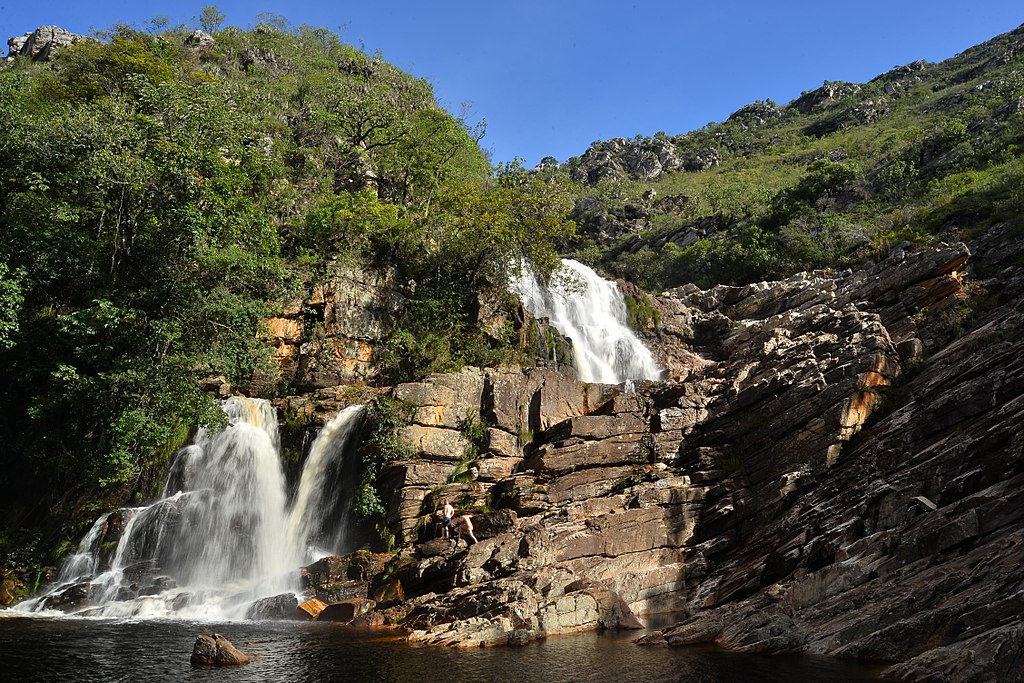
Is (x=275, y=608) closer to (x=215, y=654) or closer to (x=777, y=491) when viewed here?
(x=215, y=654)

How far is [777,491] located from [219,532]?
18217mm

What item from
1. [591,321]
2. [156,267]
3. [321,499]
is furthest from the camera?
[591,321]

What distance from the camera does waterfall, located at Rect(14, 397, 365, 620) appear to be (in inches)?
801

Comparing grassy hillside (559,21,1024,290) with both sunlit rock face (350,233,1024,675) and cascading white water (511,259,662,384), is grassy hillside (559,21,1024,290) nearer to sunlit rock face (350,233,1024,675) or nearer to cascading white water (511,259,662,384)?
sunlit rock face (350,233,1024,675)

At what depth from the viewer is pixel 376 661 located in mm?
12633

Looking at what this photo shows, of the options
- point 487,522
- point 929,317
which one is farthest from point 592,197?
point 487,522

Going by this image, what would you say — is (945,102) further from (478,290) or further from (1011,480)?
(1011,480)

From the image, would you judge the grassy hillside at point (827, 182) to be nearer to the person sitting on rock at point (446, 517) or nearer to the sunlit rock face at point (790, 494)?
the sunlit rock face at point (790, 494)

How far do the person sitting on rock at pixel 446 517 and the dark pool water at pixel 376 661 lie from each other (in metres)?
4.67

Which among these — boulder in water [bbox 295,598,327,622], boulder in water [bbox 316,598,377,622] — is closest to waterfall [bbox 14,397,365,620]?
boulder in water [bbox 295,598,327,622]

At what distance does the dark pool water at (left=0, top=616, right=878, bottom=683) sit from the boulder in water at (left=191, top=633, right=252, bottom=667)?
0.27 meters

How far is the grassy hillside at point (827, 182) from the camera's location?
44.0 meters

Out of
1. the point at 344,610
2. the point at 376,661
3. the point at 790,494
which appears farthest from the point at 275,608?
the point at 790,494

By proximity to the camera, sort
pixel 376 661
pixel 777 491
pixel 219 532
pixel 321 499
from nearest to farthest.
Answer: pixel 376 661 < pixel 777 491 < pixel 219 532 < pixel 321 499
